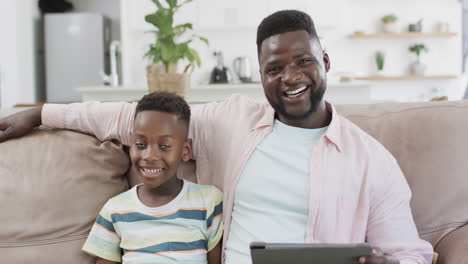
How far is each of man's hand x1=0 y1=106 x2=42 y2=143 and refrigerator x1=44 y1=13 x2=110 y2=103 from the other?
4.13 m

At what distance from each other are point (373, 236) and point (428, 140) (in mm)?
382

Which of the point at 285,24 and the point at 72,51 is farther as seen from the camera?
the point at 72,51

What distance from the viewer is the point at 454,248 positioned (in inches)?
45.5

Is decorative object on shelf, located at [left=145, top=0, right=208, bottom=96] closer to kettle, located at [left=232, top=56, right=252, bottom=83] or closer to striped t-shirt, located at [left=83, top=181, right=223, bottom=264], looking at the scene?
striped t-shirt, located at [left=83, top=181, right=223, bottom=264]

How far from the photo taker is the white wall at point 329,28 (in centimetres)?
522

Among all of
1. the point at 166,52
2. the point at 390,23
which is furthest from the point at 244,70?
the point at 166,52

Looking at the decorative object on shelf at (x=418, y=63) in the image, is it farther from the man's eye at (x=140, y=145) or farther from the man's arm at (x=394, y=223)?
the man's eye at (x=140, y=145)

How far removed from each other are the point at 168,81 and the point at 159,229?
3.06 feet

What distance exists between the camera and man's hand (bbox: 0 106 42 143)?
137cm

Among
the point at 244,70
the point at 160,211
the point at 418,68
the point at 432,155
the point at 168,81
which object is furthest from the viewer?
the point at 418,68

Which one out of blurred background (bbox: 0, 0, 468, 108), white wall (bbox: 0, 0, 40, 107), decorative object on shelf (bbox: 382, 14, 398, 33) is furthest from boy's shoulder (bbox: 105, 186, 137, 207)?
decorative object on shelf (bbox: 382, 14, 398, 33)

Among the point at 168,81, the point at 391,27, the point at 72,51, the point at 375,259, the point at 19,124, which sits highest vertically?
the point at 391,27

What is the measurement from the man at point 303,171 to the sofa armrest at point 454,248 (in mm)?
81

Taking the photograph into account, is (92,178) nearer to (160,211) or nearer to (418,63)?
(160,211)
